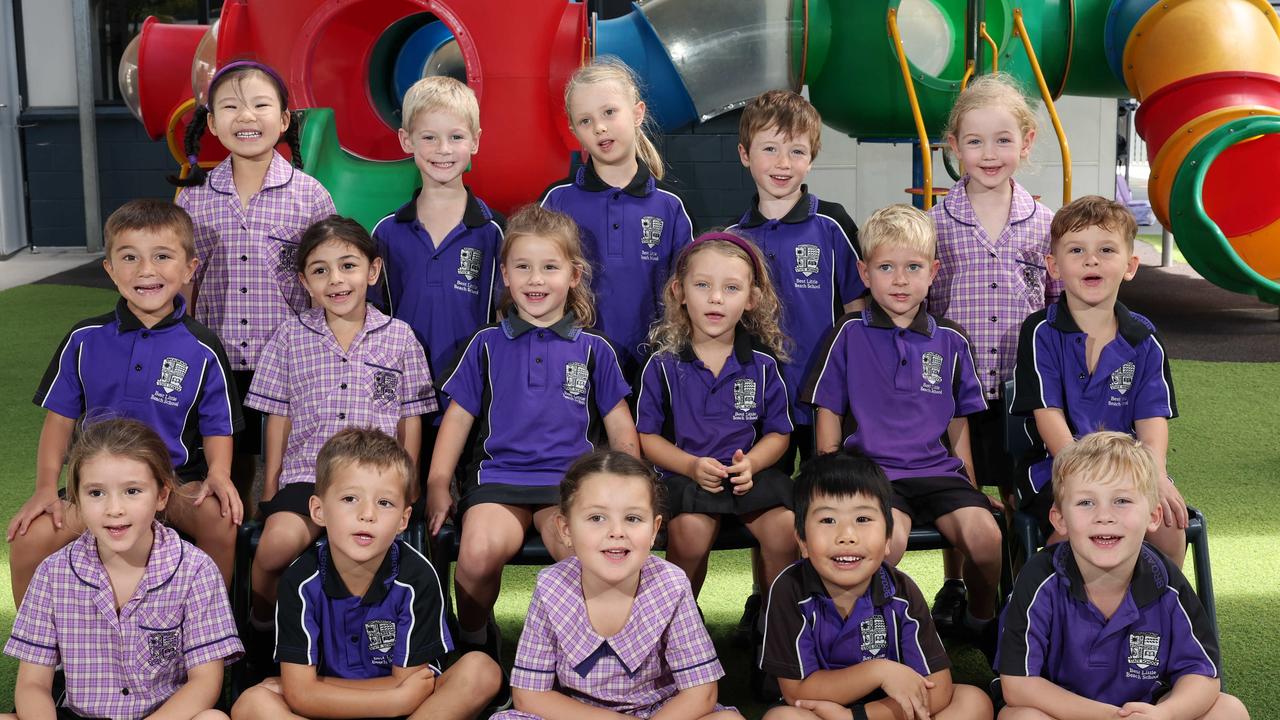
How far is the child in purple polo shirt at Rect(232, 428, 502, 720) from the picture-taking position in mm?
2457

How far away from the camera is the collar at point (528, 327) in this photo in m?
2.97

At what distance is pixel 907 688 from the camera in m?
2.41

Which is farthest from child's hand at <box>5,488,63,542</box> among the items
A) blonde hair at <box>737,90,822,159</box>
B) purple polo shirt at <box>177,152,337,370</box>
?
blonde hair at <box>737,90,822,159</box>

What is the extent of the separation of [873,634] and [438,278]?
1.44 metres

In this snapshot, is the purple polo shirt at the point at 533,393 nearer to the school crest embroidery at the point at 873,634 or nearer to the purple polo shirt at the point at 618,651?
the purple polo shirt at the point at 618,651

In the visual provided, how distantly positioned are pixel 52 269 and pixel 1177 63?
25.0ft

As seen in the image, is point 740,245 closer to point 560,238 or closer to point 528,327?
point 560,238

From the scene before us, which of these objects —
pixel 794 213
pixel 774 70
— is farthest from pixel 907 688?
pixel 774 70

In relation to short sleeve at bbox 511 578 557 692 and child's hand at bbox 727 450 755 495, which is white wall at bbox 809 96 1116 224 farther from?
short sleeve at bbox 511 578 557 692

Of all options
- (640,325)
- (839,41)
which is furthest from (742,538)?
(839,41)

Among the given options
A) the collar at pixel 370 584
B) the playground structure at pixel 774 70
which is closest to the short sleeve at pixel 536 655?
the collar at pixel 370 584

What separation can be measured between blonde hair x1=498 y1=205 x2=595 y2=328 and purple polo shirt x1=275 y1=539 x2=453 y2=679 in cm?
81

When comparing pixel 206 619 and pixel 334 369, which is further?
pixel 334 369

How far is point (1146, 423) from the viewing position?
2.85 m
